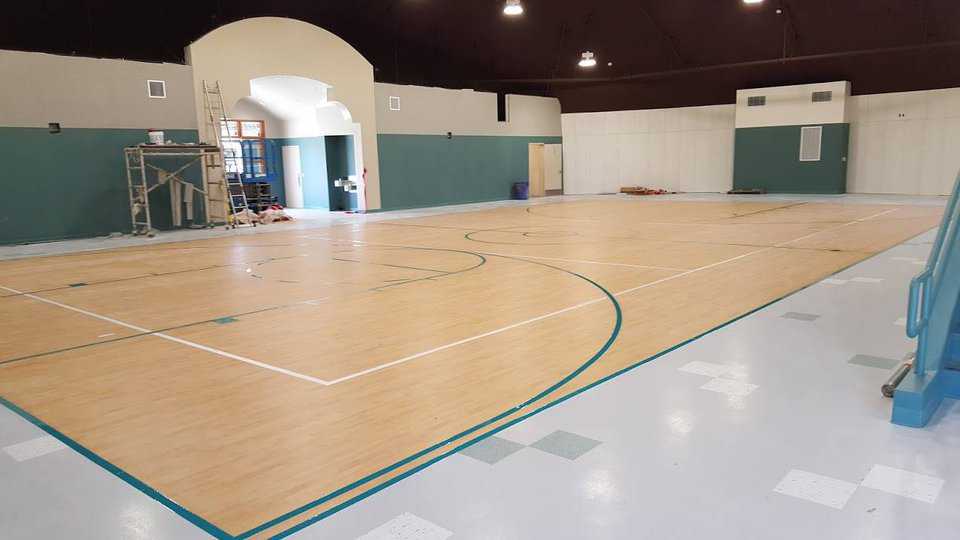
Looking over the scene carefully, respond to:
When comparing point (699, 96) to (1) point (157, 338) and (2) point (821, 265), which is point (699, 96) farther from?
(1) point (157, 338)

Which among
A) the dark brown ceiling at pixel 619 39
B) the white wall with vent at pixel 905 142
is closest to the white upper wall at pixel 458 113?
the dark brown ceiling at pixel 619 39

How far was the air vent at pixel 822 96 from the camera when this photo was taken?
68.1 feet

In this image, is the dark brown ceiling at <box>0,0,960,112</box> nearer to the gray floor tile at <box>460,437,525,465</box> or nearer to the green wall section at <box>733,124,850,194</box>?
the green wall section at <box>733,124,850,194</box>

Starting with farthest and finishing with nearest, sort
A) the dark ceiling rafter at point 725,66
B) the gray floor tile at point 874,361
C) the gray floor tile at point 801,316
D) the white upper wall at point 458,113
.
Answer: the white upper wall at point 458,113
the dark ceiling rafter at point 725,66
the gray floor tile at point 801,316
the gray floor tile at point 874,361

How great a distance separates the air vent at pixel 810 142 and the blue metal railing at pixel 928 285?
18.9 metres

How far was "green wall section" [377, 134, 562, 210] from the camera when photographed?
19969mm

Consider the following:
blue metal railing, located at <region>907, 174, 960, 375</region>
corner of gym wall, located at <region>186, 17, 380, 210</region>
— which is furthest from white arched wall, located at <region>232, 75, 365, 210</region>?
blue metal railing, located at <region>907, 174, 960, 375</region>

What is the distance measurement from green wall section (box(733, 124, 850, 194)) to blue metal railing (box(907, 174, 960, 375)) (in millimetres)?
18857

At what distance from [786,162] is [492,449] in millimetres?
21509

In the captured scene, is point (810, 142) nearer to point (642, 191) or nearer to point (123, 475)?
point (642, 191)

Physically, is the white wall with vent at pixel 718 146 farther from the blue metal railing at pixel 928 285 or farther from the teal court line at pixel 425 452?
the teal court line at pixel 425 452

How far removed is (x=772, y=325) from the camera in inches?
225

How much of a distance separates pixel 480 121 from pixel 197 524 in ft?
67.4

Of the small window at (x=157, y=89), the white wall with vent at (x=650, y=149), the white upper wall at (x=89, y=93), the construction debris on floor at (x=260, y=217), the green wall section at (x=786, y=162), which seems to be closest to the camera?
the white upper wall at (x=89, y=93)
